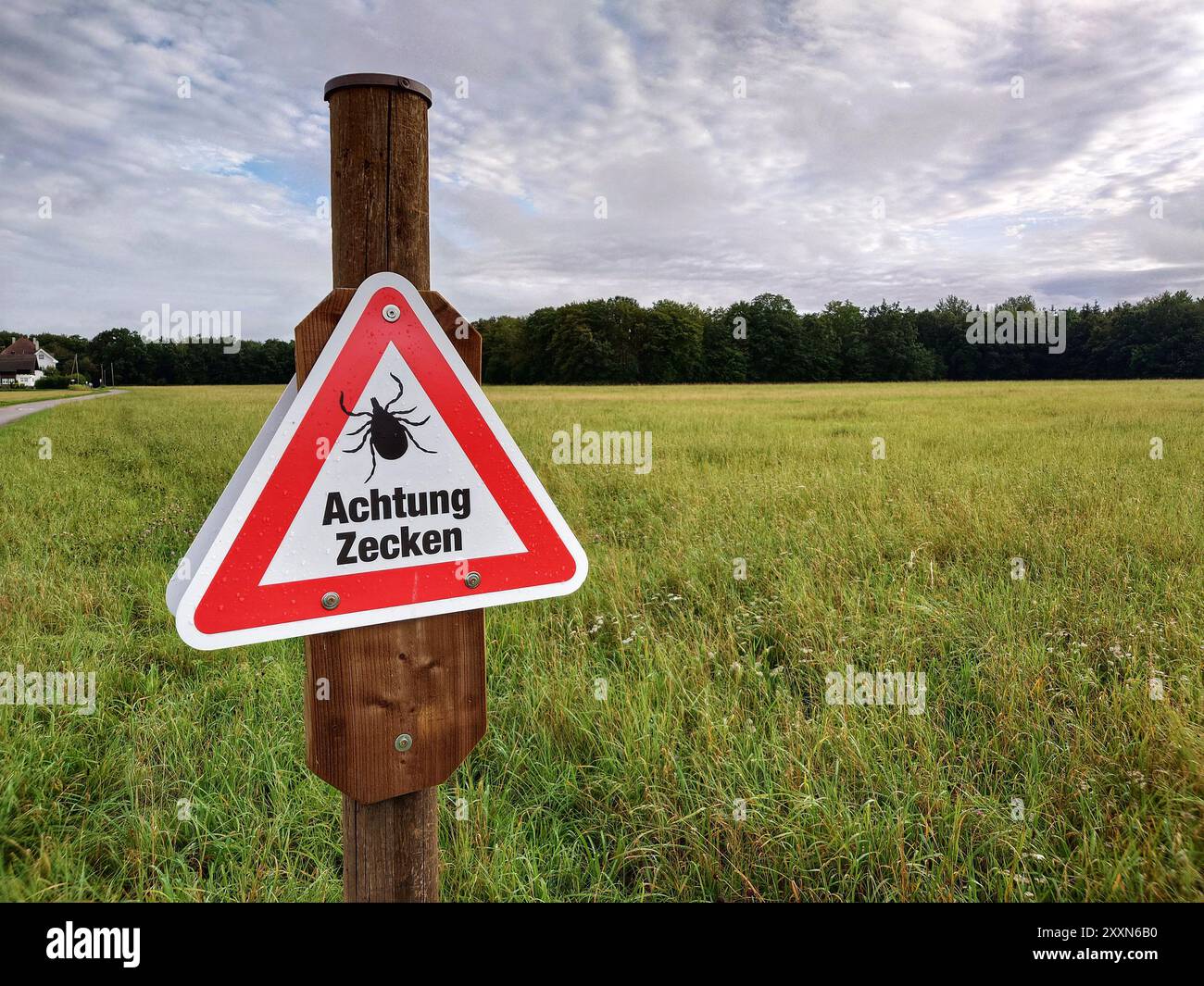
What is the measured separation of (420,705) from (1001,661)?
304 cm

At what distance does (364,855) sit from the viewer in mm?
1373

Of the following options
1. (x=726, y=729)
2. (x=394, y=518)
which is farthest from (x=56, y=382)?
(x=394, y=518)

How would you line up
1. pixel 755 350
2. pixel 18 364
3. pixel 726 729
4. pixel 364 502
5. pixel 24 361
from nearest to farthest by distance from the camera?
pixel 364 502
pixel 726 729
pixel 755 350
pixel 18 364
pixel 24 361

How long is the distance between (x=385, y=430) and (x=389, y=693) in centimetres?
51

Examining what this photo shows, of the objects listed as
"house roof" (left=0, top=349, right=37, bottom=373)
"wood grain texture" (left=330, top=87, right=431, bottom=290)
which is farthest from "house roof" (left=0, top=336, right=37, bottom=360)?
"wood grain texture" (left=330, top=87, right=431, bottom=290)

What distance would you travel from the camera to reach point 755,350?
71500mm

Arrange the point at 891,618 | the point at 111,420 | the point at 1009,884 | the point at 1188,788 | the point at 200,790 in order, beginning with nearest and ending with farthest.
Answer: the point at 1009,884 → the point at 1188,788 → the point at 200,790 → the point at 891,618 → the point at 111,420

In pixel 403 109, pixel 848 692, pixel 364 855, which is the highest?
pixel 403 109

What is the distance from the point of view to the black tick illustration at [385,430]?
4.19 ft

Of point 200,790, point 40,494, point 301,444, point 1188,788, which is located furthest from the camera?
point 40,494

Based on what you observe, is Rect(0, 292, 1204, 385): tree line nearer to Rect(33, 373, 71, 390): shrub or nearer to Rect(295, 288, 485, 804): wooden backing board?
Rect(33, 373, 71, 390): shrub

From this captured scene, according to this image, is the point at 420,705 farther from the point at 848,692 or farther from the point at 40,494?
the point at 40,494

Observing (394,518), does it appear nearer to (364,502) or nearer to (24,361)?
(364,502)

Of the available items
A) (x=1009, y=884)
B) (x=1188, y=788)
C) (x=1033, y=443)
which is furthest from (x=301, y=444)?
(x=1033, y=443)
